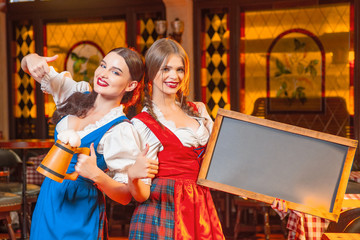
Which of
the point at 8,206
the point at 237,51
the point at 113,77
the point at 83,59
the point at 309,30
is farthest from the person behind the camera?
the point at 83,59

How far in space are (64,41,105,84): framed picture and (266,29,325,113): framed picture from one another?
2115 mm

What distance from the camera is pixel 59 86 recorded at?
169cm

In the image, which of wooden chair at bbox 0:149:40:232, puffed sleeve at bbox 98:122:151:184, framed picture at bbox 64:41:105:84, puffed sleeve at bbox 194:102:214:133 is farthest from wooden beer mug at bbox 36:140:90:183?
framed picture at bbox 64:41:105:84

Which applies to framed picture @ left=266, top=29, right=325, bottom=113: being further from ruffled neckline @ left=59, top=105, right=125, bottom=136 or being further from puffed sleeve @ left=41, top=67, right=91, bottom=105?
ruffled neckline @ left=59, top=105, right=125, bottom=136

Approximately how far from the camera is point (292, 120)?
501 centimetres

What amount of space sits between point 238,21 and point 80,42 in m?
2.01

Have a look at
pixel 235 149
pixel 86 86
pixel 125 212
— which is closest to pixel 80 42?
pixel 125 212

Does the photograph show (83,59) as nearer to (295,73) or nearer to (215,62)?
(215,62)

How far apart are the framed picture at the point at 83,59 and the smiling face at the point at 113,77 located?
4.22m

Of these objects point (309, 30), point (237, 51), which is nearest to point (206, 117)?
point (237, 51)

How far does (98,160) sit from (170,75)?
14.9 inches

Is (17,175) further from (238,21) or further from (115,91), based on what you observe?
(115,91)

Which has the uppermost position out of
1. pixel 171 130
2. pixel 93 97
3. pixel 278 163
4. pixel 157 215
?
pixel 93 97

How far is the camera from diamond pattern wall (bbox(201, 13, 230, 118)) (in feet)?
17.0
